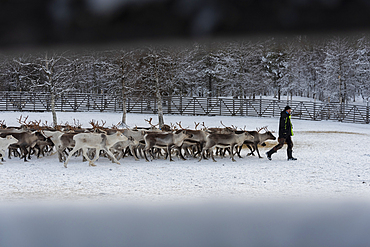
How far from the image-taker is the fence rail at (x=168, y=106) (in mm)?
30000

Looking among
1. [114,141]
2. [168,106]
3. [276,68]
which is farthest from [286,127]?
[276,68]

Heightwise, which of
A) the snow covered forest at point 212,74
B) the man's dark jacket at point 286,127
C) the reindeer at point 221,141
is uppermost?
the snow covered forest at point 212,74

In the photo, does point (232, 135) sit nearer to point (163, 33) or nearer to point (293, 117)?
point (163, 33)

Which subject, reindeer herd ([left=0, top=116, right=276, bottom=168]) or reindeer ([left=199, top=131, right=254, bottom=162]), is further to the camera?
reindeer ([left=199, top=131, right=254, bottom=162])

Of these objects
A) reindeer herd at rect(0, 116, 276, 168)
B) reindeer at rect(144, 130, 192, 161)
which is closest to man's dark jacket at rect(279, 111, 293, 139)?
reindeer herd at rect(0, 116, 276, 168)

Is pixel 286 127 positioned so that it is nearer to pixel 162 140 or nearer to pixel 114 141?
pixel 162 140

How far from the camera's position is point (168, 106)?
3109 centimetres

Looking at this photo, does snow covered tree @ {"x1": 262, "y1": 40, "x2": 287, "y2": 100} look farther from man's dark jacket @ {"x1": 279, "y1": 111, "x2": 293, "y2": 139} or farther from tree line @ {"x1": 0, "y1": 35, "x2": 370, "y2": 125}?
man's dark jacket @ {"x1": 279, "y1": 111, "x2": 293, "y2": 139}

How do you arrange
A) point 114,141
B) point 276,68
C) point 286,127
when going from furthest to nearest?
point 276,68 < point 286,127 < point 114,141

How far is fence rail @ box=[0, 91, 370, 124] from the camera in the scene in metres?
A: 30.0

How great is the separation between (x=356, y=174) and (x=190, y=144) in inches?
195

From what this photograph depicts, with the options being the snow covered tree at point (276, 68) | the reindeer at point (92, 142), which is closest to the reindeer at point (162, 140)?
the reindeer at point (92, 142)

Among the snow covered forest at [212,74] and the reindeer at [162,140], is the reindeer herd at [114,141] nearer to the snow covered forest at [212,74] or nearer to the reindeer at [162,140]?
the reindeer at [162,140]

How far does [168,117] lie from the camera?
28547 millimetres
